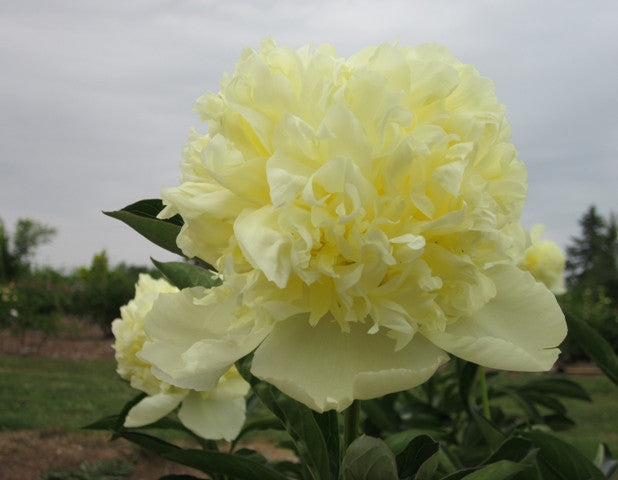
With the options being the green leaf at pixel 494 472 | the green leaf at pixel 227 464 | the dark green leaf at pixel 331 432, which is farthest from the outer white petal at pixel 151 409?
the green leaf at pixel 494 472

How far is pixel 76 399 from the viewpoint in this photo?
602cm

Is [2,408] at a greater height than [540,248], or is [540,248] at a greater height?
[540,248]

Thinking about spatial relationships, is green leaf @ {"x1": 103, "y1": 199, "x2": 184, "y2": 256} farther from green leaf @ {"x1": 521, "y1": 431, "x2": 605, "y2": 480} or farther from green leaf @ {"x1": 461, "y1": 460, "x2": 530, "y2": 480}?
green leaf @ {"x1": 521, "y1": 431, "x2": 605, "y2": 480}

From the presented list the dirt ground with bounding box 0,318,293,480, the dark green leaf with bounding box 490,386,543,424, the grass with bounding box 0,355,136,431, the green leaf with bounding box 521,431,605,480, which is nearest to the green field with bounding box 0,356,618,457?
the grass with bounding box 0,355,136,431

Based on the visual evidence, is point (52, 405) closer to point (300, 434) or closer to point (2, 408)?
point (2, 408)

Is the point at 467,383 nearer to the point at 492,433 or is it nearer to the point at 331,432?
the point at 492,433

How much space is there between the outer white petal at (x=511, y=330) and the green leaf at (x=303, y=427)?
211mm

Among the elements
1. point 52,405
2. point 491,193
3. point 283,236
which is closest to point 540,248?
point 491,193

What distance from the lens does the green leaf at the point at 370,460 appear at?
2.29 feet

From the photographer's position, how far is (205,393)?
4.80 ft

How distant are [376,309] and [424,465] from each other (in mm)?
196

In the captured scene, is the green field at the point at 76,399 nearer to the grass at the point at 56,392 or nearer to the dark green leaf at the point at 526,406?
the grass at the point at 56,392

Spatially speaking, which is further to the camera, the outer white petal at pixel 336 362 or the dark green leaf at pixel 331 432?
the dark green leaf at pixel 331 432

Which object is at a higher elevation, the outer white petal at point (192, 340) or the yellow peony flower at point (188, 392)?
the outer white petal at point (192, 340)
